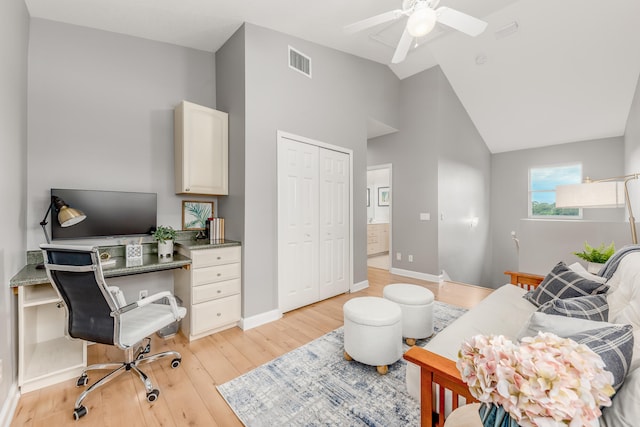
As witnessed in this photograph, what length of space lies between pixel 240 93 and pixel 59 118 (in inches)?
63.1

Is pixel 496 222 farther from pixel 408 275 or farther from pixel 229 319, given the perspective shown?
pixel 229 319

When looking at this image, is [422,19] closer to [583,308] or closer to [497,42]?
[583,308]

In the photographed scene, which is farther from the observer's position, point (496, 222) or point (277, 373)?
point (496, 222)

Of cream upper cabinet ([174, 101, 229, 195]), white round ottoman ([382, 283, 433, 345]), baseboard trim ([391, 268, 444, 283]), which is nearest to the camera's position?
white round ottoman ([382, 283, 433, 345])

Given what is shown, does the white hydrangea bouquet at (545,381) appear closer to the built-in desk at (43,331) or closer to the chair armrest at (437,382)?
the chair armrest at (437,382)

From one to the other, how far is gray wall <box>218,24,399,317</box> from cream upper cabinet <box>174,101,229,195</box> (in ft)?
0.64

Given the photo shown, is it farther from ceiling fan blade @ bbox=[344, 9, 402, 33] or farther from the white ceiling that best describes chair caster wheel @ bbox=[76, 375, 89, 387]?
ceiling fan blade @ bbox=[344, 9, 402, 33]

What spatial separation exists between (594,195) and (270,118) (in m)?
3.20

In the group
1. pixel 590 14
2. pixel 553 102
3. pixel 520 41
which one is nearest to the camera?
pixel 590 14

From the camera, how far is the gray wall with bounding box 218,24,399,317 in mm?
2734

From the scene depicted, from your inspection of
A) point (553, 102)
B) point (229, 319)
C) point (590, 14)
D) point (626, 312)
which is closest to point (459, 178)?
point (553, 102)

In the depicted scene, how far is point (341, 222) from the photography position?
3697 millimetres

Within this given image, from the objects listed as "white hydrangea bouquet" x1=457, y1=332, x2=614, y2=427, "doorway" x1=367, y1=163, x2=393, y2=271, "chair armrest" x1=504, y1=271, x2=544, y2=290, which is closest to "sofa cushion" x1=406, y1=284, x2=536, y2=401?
"chair armrest" x1=504, y1=271, x2=544, y2=290

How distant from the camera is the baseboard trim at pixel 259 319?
2.70 m
